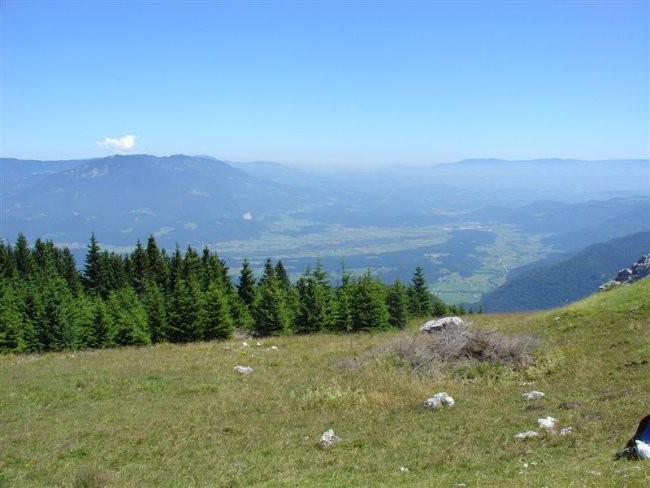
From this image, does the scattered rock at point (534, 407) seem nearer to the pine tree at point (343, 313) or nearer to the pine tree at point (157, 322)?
the pine tree at point (343, 313)

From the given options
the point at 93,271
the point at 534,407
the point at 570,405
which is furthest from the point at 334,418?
the point at 93,271

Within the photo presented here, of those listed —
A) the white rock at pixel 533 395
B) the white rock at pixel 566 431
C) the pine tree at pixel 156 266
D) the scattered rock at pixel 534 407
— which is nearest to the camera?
the white rock at pixel 566 431

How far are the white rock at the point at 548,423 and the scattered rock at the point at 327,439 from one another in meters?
5.40

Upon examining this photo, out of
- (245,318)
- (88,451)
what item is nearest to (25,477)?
(88,451)

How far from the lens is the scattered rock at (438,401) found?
639 inches

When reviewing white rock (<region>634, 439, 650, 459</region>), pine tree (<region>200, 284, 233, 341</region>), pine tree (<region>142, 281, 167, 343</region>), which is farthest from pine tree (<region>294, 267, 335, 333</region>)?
white rock (<region>634, 439, 650, 459</region>)

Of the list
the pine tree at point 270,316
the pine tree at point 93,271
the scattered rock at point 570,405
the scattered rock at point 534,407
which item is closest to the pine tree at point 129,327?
the pine tree at point 270,316

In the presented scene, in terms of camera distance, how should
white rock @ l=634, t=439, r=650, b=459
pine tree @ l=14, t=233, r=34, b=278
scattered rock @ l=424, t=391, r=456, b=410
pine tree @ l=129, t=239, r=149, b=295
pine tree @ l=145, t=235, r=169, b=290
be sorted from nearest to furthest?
white rock @ l=634, t=439, r=650, b=459
scattered rock @ l=424, t=391, r=456, b=410
pine tree @ l=129, t=239, r=149, b=295
pine tree @ l=145, t=235, r=169, b=290
pine tree @ l=14, t=233, r=34, b=278

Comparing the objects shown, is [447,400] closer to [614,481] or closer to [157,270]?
[614,481]

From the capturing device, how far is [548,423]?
12.8 m

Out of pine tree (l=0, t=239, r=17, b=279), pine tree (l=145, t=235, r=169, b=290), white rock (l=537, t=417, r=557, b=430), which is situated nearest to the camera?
white rock (l=537, t=417, r=557, b=430)

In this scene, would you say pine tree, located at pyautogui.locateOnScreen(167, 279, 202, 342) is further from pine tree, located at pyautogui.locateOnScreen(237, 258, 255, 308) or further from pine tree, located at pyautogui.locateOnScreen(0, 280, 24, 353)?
pine tree, located at pyautogui.locateOnScreen(237, 258, 255, 308)

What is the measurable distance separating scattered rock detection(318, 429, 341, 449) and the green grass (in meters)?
0.25

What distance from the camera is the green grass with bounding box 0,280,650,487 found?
1095 cm
